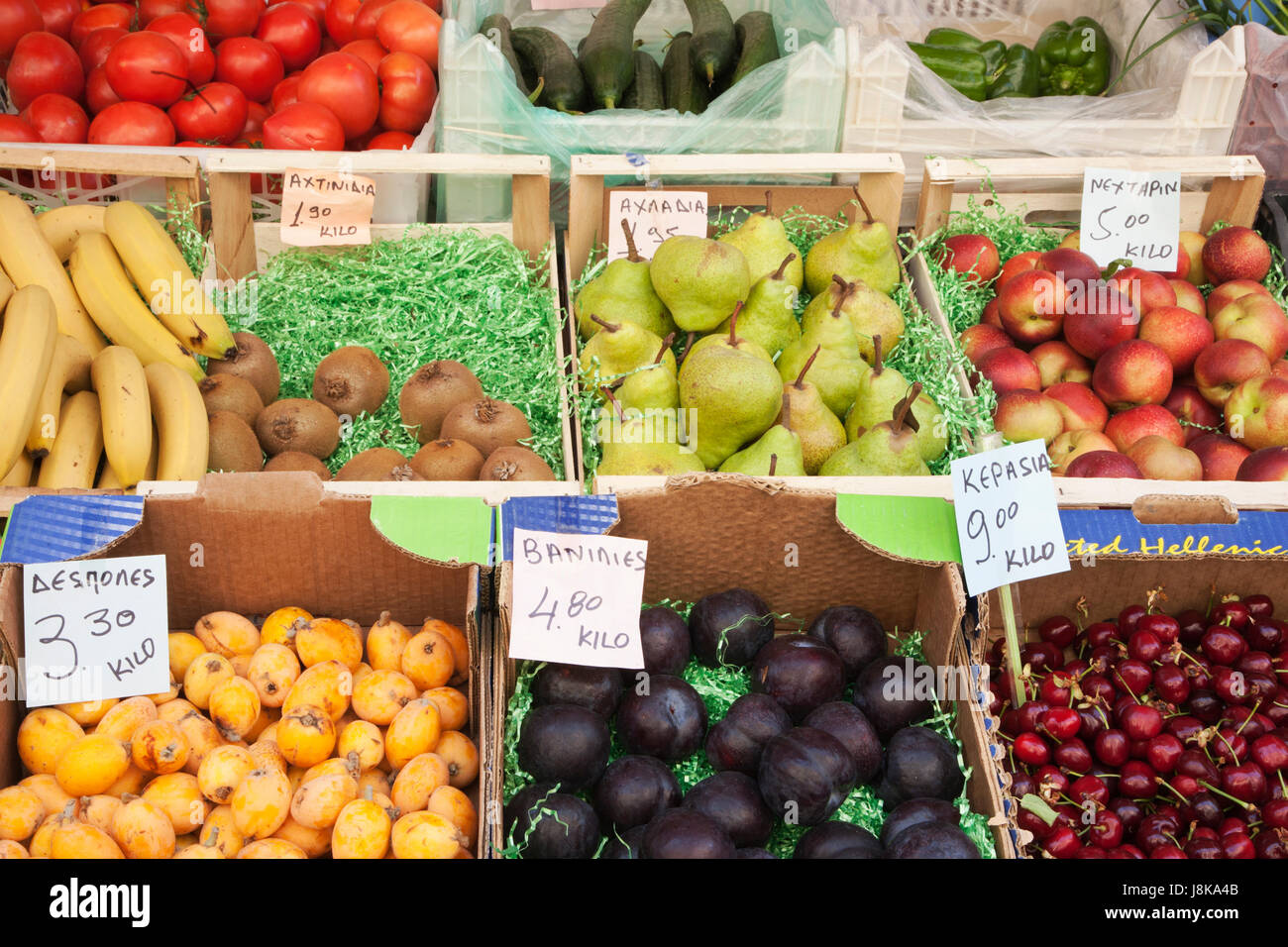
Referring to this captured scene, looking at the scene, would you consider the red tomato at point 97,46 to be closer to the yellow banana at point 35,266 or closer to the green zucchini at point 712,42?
the yellow banana at point 35,266

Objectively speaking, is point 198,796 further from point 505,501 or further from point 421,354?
point 421,354

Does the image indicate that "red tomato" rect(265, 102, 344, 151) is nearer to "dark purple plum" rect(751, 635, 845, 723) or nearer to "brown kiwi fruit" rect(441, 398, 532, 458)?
"brown kiwi fruit" rect(441, 398, 532, 458)

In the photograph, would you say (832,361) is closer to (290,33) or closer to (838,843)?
(838,843)

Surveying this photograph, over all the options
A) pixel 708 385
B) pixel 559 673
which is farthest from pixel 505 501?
pixel 708 385

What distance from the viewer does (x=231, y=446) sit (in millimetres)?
2055

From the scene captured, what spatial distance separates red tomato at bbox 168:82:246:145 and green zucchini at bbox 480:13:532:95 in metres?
0.81

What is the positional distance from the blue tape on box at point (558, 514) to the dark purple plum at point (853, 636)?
0.42 meters

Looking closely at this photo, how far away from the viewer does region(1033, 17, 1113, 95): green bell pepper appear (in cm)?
346

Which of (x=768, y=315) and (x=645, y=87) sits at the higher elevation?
(x=645, y=87)

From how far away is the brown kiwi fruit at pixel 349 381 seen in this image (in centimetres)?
228

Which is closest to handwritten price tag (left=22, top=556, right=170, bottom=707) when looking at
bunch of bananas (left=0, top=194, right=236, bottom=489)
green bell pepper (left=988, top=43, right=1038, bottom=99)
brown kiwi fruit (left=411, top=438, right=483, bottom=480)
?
bunch of bananas (left=0, top=194, right=236, bottom=489)

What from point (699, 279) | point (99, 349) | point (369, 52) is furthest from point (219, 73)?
point (699, 279)

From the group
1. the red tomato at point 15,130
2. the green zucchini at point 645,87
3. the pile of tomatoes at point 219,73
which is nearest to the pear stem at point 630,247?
the green zucchini at point 645,87

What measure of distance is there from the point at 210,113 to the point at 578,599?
237 centimetres
